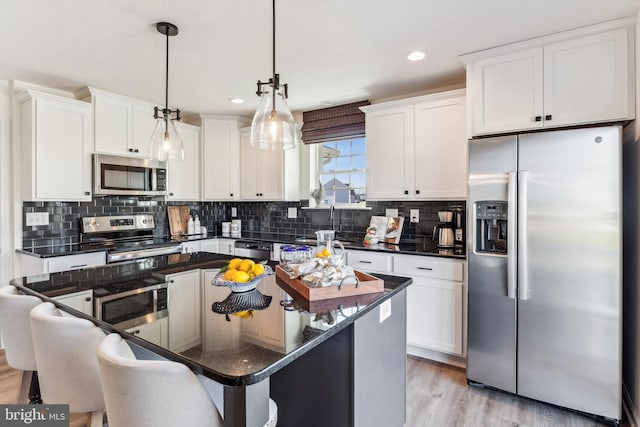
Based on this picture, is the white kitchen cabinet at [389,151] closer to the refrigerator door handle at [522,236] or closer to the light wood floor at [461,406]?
the refrigerator door handle at [522,236]

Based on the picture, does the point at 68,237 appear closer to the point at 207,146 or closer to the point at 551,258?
the point at 207,146

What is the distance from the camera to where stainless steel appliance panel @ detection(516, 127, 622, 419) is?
1990 mm

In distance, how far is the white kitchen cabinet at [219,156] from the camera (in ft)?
13.9

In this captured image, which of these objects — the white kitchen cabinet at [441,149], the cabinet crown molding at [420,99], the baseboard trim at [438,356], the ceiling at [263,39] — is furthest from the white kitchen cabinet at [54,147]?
the baseboard trim at [438,356]

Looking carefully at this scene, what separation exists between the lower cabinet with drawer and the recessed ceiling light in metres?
1.51

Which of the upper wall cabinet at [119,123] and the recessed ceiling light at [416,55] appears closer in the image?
the recessed ceiling light at [416,55]

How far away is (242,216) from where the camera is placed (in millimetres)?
4770

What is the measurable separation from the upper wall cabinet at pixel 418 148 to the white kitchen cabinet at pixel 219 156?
5.86 feet

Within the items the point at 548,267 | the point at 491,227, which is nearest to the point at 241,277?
the point at 491,227

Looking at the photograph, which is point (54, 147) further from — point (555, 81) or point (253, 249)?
point (555, 81)

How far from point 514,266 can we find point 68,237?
3.83 metres

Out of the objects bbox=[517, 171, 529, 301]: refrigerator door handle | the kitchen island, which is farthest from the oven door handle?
bbox=[517, 171, 529, 301]: refrigerator door handle

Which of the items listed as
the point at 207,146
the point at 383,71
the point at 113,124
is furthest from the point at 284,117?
the point at 207,146

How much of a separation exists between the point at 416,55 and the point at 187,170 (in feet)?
9.43
